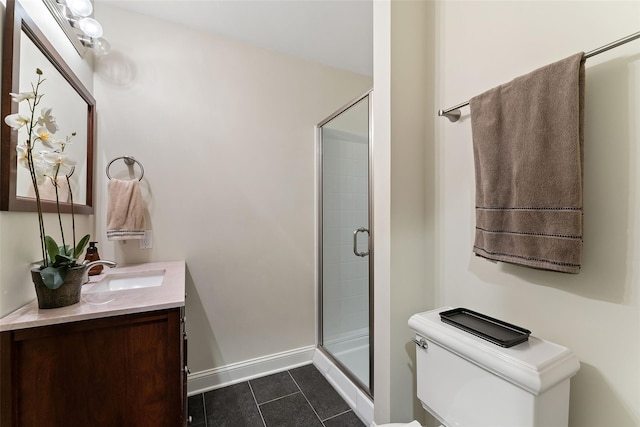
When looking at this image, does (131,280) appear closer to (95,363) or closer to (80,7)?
(95,363)

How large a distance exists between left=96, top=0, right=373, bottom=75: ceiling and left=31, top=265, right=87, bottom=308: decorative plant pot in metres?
1.60

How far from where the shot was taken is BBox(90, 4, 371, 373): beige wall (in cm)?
170

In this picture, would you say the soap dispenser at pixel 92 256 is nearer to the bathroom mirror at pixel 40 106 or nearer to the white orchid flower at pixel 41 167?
the bathroom mirror at pixel 40 106

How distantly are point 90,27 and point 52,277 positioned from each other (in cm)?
139

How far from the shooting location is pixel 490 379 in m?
0.78

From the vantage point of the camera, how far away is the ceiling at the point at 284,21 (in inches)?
65.4

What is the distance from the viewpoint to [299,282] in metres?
2.18

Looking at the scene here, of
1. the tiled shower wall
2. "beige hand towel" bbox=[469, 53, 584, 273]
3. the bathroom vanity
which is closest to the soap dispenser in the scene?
the bathroom vanity

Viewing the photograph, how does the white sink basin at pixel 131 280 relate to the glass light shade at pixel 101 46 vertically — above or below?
below

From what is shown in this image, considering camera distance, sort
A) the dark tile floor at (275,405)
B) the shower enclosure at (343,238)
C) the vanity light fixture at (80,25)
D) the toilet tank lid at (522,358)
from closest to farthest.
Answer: the toilet tank lid at (522,358) → the vanity light fixture at (80,25) → the dark tile floor at (275,405) → the shower enclosure at (343,238)

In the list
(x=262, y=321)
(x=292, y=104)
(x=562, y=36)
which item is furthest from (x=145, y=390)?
(x=292, y=104)

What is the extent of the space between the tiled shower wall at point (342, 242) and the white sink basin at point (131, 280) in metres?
1.20

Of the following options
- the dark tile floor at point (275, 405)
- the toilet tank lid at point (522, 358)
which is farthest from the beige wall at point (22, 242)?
the toilet tank lid at point (522, 358)

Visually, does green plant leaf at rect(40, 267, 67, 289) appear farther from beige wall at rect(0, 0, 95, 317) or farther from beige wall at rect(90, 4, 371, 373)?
beige wall at rect(90, 4, 371, 373)
